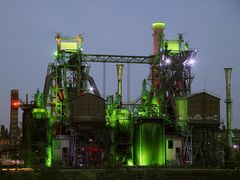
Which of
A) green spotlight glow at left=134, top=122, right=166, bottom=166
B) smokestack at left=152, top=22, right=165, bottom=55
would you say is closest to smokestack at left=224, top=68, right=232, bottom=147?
smokestack at left=152, top=22, right=165, bottom=55

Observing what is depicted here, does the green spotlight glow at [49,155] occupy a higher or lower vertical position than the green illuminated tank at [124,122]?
lower

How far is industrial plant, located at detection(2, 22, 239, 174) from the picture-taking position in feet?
243

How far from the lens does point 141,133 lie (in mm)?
76312

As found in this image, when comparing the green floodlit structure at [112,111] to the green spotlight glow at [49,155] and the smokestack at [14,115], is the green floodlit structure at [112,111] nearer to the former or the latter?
the green spotlight glow at [49,155]

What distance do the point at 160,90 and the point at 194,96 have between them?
30.8 feet

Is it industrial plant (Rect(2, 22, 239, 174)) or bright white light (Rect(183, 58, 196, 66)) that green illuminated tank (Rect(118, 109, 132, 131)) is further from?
bright white light (Rect(183, 58, 196, 66))

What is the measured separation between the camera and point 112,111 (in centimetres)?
7938

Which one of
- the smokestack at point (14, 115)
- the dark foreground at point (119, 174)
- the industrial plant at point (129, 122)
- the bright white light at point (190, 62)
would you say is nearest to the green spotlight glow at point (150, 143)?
the industrial plant at point (129, 122)

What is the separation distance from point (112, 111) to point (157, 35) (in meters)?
17.7

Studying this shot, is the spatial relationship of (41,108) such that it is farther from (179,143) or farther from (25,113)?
(179,143)

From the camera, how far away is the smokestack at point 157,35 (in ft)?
291

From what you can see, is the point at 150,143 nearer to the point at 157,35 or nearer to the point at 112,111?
the point at 112,111

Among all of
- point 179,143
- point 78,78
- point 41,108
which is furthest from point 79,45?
point 179,143

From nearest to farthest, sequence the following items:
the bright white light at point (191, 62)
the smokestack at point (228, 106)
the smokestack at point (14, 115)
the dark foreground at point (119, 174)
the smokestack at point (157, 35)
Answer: the dark foreground at point (119, 174), the smokestack at point (228, 106), the bright white light at point (191, 62), the smokestack at point (157, 35), the smokestack at point (14, 115)
